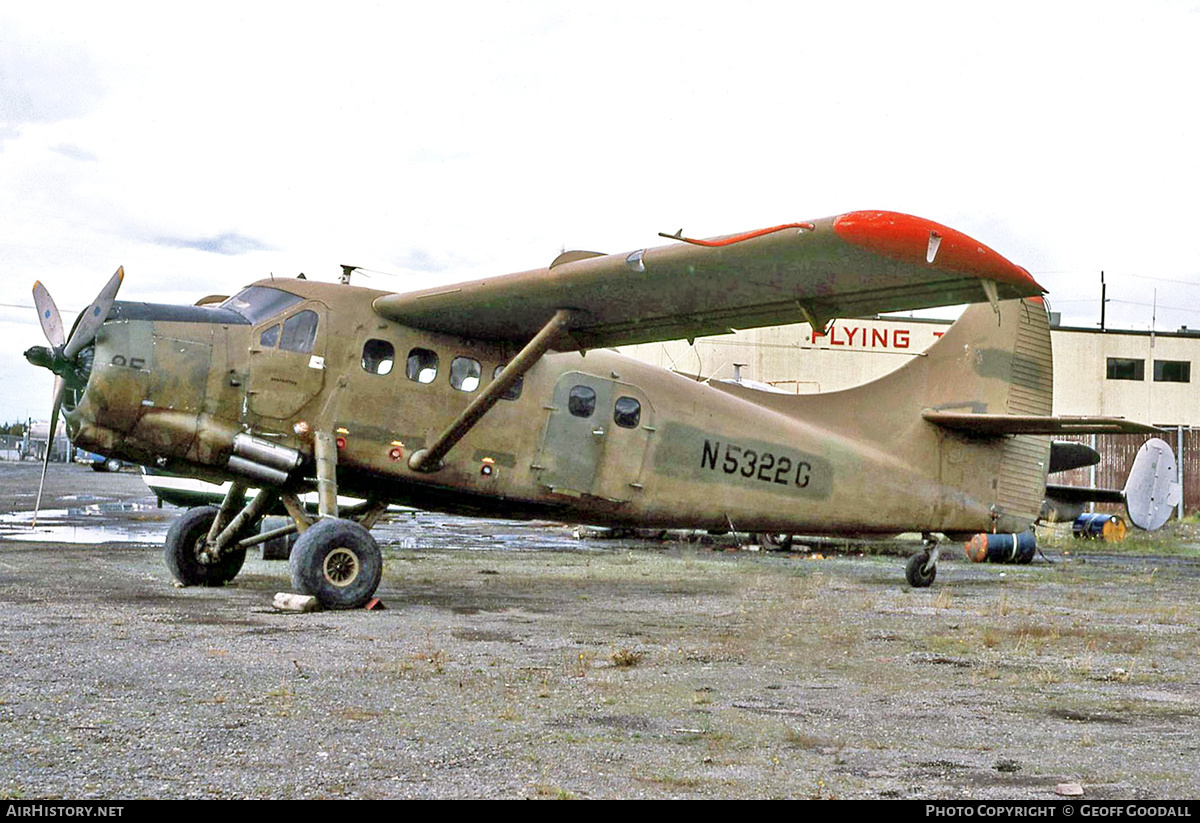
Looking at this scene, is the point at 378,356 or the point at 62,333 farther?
the point at 378,356

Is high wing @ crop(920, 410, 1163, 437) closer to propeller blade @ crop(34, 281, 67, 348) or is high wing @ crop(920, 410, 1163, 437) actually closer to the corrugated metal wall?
propeller blade @ crop(34, 281, 67, 348)

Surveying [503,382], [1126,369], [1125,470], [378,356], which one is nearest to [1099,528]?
[1125,470]

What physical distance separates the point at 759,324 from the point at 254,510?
5523mm

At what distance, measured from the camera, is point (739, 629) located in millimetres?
8977

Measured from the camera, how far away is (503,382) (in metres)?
10.5

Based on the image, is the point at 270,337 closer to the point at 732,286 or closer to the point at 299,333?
the point at 299,333

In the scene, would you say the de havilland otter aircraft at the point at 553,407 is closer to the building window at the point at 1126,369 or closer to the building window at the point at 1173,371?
the building window at the point at 1126,369

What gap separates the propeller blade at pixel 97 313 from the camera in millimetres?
9594

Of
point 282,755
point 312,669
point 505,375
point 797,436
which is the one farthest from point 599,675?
point 797,436

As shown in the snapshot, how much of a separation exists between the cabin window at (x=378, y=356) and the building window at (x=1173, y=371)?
44256 millimetres

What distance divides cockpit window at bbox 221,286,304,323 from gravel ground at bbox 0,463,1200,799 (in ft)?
9.10

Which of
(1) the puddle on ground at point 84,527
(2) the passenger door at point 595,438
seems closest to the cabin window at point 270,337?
(2) the passenger door at point 595,438

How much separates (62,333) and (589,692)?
6871mm

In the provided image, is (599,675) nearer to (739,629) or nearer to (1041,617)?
(739,629)
